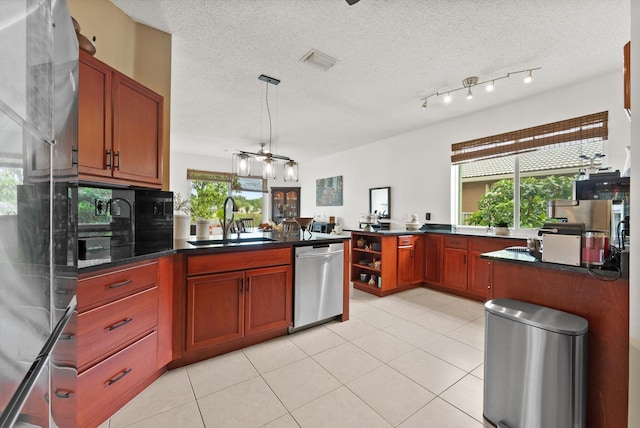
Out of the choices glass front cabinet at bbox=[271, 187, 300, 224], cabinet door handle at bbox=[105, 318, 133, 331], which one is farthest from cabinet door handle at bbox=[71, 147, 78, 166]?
glass front cabinet at bbox=[271, 187, 300, 224]

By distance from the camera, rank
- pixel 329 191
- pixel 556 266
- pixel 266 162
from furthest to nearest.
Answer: pixel 329 191 → pixel 266 162 → pixel 556 266

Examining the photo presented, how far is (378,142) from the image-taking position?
562 cm

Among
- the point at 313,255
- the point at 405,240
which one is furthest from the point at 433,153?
the point at 313,255

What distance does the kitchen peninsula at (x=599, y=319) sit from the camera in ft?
3.98

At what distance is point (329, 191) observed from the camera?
7008 mm

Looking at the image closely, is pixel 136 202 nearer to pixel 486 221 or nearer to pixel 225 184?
pixel 486 221

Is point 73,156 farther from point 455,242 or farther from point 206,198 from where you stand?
point 206,198

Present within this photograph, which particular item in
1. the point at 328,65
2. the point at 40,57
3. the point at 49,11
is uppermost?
the point at 328,65

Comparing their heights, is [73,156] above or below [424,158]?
below

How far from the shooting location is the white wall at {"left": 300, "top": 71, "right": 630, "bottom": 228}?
2848 millimetres

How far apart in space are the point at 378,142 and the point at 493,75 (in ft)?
9.31

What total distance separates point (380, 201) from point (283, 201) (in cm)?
343

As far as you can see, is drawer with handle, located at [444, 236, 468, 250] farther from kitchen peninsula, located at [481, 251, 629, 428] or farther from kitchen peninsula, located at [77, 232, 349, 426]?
kitchen peninsula, located at [481, 251, 629, 428]

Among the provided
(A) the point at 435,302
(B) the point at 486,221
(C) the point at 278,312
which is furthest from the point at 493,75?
(C) the point at 278,312
